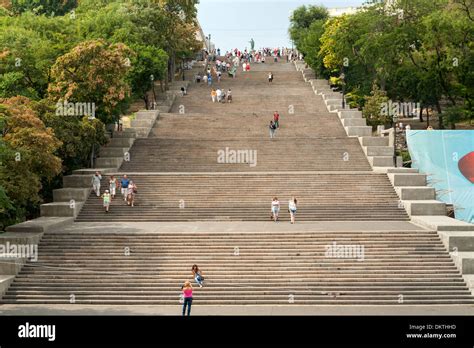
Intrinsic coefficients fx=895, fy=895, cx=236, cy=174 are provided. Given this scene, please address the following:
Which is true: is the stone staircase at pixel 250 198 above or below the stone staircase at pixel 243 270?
above

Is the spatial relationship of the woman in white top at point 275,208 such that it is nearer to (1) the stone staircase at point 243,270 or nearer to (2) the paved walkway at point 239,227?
(2) the paved walkway at point 239,227

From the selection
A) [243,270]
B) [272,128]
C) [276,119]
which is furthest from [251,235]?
[276,119]

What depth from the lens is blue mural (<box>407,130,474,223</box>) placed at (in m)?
41.5

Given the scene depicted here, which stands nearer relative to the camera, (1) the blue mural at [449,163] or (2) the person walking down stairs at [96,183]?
(2) the person walking down stairs at [96,183]

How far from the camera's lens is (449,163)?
43.1 meters

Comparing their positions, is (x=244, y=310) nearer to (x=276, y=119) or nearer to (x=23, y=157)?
(x=23, y=157)

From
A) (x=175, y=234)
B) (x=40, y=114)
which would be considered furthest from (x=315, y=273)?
(x=40, y=114)

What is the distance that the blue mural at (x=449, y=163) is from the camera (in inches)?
1633

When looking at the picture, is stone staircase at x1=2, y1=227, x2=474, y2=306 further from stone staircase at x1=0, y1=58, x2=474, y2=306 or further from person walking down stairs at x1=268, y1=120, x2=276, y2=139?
person walking down stairs at x1=268, y1=120, x2=276, y2=139

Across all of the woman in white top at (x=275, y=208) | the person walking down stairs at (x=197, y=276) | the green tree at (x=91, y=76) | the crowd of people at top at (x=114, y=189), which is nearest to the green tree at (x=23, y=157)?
the crowd of people at top at (x=114, y=189)

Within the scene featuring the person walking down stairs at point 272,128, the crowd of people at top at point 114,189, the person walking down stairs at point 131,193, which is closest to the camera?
the crowd of people at top at point 114,189
